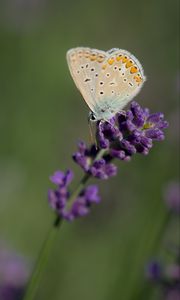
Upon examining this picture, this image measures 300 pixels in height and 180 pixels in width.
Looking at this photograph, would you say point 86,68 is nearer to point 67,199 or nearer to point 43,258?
point 67,199

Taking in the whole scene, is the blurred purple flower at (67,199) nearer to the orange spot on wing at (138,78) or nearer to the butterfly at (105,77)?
the butterfly at (105,77)

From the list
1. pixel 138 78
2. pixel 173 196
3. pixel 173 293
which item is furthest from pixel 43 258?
pixel 173 196

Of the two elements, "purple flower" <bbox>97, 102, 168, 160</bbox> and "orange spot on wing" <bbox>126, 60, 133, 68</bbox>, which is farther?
"orange spot on wing" <bbox>126, 60, 133, 68</bbox>

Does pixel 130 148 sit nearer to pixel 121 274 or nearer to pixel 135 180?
pixel 121 274

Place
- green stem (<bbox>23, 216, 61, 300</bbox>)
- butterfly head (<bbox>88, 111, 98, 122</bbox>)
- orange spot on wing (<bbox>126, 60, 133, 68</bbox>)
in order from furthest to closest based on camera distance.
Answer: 1. orange spot on wing (<bbox>126, 60, 133, 68</bbox>)
2. butterfly head (<bbox>88, 111, 98, 122</bbox>)
3. green stem (<bbox>23, 216, 61, 300</bbox>)

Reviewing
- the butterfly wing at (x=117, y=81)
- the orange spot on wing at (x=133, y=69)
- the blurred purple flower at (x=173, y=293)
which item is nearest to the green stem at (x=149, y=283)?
the blurred purple flower at (x=173, y=293)

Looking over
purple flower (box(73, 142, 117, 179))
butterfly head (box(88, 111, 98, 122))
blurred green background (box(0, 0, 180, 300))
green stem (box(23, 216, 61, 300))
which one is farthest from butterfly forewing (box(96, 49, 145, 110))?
blurred green background (box(0, 0, 180, 300))

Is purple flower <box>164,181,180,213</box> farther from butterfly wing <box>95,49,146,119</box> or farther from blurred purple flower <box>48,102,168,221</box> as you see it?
blurred purple flower <box>48,102,168,221</box>
